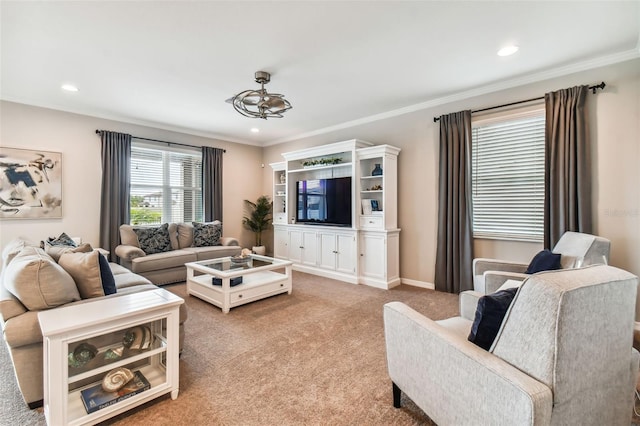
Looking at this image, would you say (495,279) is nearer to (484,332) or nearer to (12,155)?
(484,332)

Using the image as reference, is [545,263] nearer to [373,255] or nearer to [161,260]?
[373,255]

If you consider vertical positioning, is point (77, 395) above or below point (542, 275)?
below

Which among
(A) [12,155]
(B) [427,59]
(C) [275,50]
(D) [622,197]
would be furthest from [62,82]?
(D) [622,197]

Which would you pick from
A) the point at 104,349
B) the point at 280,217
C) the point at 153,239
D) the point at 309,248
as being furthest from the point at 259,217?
the point at 104,349

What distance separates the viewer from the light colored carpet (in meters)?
1.76

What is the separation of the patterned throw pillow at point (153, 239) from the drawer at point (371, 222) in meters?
3.21

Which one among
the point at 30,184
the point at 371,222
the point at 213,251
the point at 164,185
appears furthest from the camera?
the point at 164,185

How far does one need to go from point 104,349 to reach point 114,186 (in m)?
3.71

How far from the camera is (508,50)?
2852 millimetres

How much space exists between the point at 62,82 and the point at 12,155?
4.62 feet

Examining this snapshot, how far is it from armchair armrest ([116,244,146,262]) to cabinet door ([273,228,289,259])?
7.75 ft

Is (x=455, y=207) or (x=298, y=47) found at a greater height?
(x=298, y=47)

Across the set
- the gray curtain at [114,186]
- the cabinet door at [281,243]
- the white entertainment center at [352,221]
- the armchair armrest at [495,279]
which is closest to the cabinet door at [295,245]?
the white entertainment center at [352,221]

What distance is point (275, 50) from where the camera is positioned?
2.85 metres
